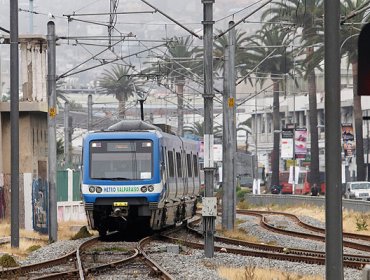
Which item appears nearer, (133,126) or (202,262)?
(202,262)

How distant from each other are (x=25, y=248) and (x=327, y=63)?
19.6 meters

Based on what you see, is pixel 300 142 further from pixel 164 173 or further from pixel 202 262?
pixel 202 262

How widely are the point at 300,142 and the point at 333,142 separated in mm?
65551

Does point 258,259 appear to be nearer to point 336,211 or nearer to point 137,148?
point 137,148

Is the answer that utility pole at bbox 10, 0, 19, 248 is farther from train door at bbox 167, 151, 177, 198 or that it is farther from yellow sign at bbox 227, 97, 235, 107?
yellow sign at bbox 227, 97, 235, 107

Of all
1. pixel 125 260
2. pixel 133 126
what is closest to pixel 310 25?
pixel 133 126

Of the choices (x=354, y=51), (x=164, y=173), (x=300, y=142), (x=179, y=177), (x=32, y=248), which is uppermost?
(x=354, y=51)

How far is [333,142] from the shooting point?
10.9 m

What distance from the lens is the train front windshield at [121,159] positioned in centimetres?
3086

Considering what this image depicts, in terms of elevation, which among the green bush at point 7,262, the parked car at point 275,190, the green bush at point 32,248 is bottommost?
the green bush at point 32,248

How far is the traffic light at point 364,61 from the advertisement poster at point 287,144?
6586 cm

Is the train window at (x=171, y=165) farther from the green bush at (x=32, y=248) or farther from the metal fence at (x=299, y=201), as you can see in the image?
the metal fence at (x=299, y=201)

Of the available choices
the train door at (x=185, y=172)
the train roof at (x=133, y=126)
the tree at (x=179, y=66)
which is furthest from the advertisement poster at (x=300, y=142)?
the train roof at (x=133, y=126)

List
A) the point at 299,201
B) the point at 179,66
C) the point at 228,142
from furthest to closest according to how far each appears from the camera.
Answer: the point at 179,66, the point at 299,201, the point at 228,142
